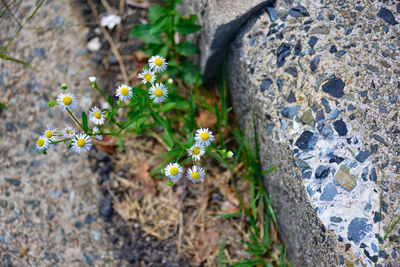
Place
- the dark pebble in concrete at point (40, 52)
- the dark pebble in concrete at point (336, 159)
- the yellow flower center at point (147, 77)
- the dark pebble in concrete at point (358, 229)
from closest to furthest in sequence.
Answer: the dark pebble in concrete at point (358, 229)
the dark pebble in concrete at point (336, 159)
the yellow flower center at point (147, 77)
the dark pebble in concrete at point (40, 52)

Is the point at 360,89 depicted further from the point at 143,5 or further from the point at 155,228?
the point at 143,5

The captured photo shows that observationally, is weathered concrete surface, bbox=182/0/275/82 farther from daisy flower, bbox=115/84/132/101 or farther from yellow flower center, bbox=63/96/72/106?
yellow flower center, bbox=63/96/72/106

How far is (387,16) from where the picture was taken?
166 cm

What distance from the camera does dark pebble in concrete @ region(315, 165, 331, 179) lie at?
1.53m

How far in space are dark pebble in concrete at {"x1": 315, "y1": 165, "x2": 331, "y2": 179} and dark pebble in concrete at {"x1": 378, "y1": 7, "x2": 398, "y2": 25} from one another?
0.75 meters

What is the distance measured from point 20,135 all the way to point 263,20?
1.62 meters

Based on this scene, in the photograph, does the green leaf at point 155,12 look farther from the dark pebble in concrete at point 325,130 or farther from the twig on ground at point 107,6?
the dark pebble in concrete at point 325,130

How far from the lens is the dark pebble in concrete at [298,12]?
175cm

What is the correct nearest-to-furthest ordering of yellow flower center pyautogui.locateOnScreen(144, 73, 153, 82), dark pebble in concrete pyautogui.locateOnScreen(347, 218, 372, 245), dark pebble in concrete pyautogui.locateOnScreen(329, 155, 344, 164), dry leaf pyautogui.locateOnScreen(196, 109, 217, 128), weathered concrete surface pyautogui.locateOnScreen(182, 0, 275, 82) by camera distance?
dark pebble in concrete pyautogui.locateOnScreen(347, 218, 372, 245), dark pebble in concrete pyautogui.locateOnScreen(329, 155, 344, 164), yellow flower center pyautogui.locateOnScreen(144, 73, 153, 82), weathered concrete surface pyautogui.locateOnScreen(182, 0, 275, 82), dry leaf pyautogui.locateOnScreen(196, 109, 217, 128)

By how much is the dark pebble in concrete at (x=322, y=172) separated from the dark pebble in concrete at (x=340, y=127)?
16 centimetres

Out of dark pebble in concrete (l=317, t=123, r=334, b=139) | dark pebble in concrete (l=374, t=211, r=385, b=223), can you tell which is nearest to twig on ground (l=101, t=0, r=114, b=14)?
dark pebble in concrete (l=317, t=123, r=334, b=139)

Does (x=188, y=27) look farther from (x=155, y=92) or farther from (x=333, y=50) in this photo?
(x=333, y=50)

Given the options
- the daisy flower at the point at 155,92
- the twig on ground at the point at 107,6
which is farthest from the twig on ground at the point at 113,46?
the daisy flower at the point at 155,92

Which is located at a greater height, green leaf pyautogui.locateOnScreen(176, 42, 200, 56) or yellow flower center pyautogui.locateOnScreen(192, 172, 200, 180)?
green leaf pyautogui.locateOnScreen(176, 42, 200, 56)
